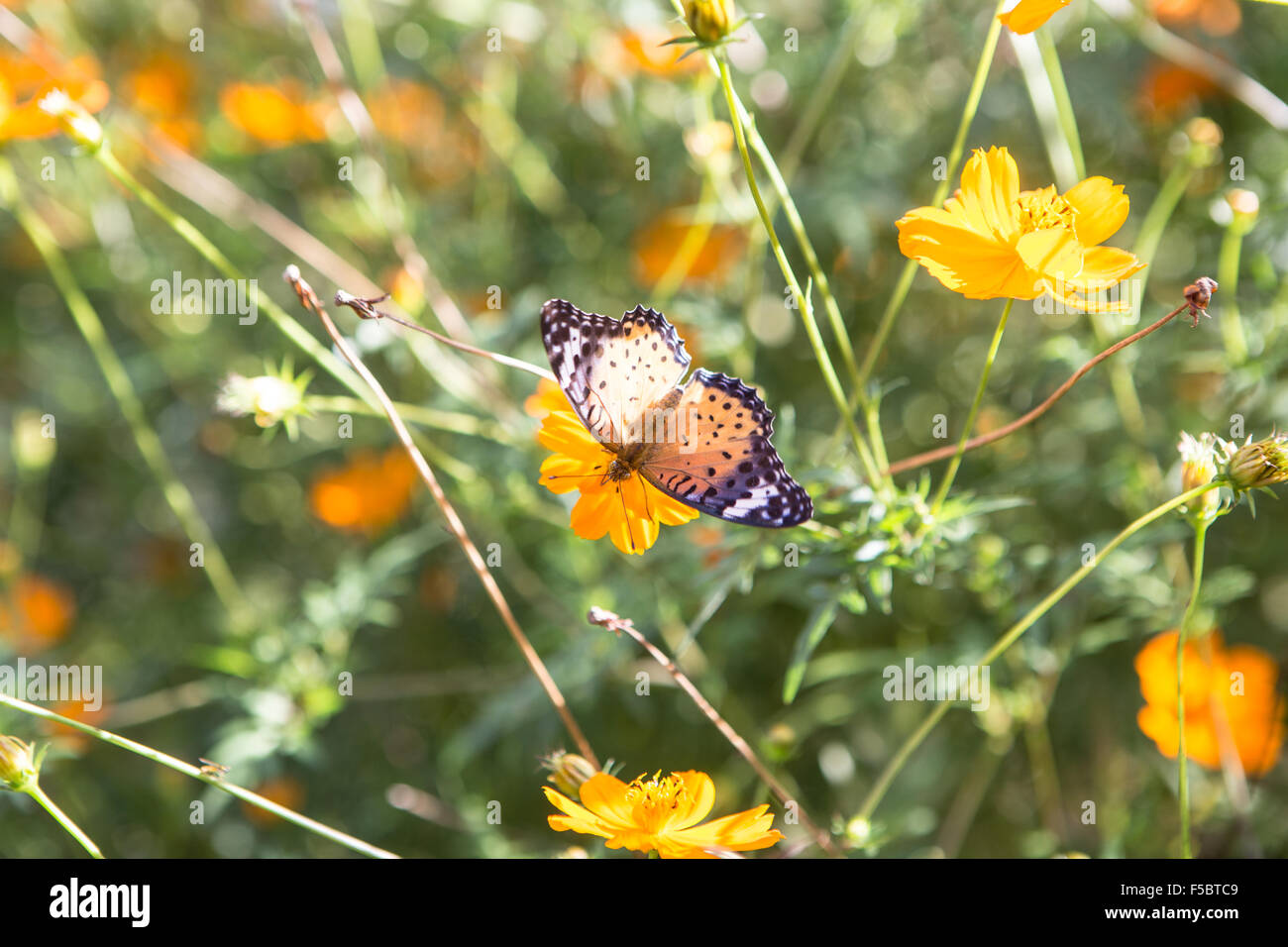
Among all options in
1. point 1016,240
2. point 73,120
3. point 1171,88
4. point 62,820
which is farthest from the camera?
point 1171,88

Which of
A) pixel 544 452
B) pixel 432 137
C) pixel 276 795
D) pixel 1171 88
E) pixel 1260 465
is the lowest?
pixel 276 795

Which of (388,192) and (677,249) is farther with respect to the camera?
(677,249)

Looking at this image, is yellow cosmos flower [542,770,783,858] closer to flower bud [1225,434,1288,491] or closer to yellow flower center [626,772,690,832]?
yellow flower center [626,772,690,832]

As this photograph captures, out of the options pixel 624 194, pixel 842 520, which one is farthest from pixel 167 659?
pixel 842 520

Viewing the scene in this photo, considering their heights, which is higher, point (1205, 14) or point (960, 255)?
point (1205, 14)

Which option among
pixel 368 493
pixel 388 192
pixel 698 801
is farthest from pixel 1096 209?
pixel 368 493

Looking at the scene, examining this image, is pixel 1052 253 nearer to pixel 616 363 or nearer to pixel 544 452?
pixel 616 363

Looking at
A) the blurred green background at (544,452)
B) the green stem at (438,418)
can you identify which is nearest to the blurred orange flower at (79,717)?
the blurred green background at (544,452)

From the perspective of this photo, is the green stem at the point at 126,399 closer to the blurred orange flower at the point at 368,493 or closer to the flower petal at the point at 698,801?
the blurred orange flower at the point at 368,493
